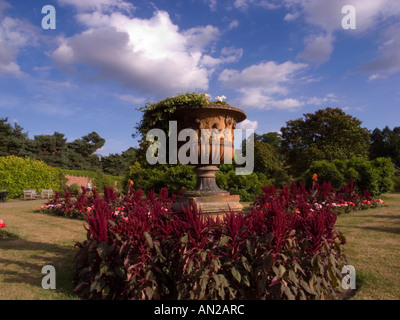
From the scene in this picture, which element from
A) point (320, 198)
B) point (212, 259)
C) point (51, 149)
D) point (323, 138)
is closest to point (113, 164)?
point (51, 149)

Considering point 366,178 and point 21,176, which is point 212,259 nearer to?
point 366,178

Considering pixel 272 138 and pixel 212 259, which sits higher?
pixel 272 138

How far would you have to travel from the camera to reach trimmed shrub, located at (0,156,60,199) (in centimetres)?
1692

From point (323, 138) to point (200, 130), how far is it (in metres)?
24.0

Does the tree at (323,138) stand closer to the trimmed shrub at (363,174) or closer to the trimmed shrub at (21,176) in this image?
the trimmed shrub at (363,174)

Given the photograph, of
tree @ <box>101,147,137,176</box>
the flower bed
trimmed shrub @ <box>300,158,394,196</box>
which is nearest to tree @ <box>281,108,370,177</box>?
trimmed shrub @ <box>300,158,394,196</box>

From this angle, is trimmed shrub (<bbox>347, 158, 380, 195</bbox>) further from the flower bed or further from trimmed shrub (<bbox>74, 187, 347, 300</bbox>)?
trimmed shrub (<bbox>74, 187, 347, 300</bbox>)

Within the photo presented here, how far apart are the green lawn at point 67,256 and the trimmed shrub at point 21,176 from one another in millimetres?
12687

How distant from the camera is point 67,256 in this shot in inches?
156

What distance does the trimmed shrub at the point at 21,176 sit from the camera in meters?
16.9

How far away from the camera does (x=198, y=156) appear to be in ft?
14.3
